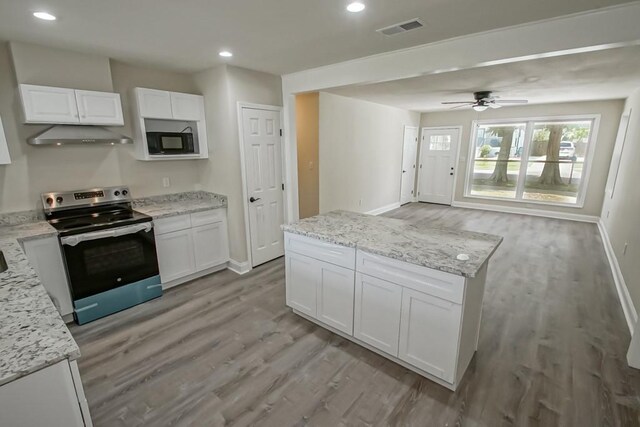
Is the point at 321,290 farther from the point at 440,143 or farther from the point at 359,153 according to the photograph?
the point at 440,143

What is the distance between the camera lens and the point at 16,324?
1205 millimetres

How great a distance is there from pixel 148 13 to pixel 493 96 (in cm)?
535

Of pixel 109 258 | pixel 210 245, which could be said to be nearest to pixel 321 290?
pixel 210 245

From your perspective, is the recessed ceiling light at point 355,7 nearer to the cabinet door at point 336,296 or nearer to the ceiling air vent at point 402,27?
the ceiling air vent at point 402,27

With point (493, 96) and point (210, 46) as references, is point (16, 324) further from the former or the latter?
point (493, 96)

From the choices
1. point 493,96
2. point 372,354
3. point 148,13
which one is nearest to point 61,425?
point 372,354

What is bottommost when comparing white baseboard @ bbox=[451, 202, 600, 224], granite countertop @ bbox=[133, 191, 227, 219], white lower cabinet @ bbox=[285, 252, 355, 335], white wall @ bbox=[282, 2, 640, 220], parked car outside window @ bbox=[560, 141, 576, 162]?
white baseboard @ bbox=[451, 202, 600, 224]

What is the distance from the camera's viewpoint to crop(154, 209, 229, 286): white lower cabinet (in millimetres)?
3340

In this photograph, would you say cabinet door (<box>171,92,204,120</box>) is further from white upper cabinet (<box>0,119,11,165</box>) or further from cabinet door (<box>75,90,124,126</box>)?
white upper cabinet (<box>0,119,11,165</box>)

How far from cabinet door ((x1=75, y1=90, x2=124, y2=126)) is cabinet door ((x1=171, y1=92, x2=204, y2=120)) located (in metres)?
0.57

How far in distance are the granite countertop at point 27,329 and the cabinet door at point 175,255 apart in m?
1.52

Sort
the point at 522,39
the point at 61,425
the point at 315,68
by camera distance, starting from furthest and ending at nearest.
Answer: the point at 315,68
the point at 522,39
the point at 61,425

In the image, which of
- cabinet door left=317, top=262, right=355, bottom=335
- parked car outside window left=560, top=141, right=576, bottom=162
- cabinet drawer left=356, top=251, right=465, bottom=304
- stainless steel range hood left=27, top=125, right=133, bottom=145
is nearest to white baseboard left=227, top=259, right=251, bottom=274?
cabinet door left=317, top=262, right=355, bottom=335

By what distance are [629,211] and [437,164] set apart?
4595mm
